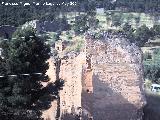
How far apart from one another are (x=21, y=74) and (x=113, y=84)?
6042mm

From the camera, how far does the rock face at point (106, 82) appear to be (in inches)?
989

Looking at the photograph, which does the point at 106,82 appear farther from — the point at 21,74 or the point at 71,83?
the point at 21,74

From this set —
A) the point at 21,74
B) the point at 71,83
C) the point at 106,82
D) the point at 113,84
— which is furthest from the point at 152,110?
the point at 21,74

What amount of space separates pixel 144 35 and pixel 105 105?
52979 mm

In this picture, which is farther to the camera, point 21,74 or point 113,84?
point 113,84

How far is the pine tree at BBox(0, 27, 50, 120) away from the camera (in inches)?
867

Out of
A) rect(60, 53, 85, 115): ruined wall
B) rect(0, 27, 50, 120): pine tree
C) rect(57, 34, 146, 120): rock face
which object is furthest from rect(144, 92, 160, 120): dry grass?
rect(0, 27, 50, 120): pine tree

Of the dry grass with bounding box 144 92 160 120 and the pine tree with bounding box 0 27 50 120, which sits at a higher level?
the pine tree with bounding box 0 27 50 120

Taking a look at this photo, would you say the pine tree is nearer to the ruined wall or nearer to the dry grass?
the ruined wall

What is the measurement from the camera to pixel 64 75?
2634cm

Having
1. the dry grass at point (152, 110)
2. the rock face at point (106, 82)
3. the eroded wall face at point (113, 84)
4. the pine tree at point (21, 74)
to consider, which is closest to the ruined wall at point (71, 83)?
the rock face at point (106, 82)

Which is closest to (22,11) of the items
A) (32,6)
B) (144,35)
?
(32,6)

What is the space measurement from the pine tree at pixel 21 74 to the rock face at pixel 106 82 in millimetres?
3162

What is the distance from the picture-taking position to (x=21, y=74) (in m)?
22.3
